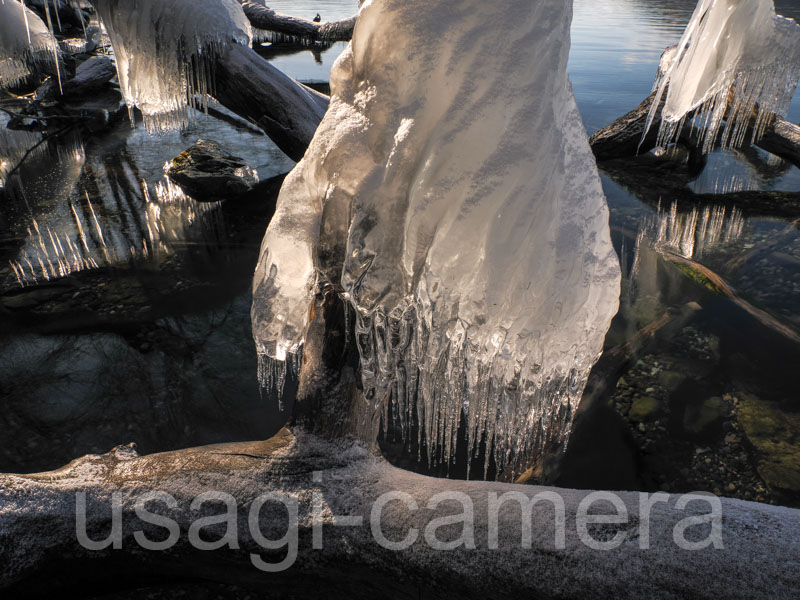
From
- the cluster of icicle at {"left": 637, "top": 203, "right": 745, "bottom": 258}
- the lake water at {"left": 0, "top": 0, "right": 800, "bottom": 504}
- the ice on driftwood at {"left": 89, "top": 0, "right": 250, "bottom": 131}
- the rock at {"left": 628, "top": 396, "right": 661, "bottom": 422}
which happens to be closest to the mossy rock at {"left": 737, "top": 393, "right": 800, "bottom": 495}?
the lake water at {"left": 0, "top": 0, "right": 800, "bottom": 504}

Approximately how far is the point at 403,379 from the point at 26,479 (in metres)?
1.38

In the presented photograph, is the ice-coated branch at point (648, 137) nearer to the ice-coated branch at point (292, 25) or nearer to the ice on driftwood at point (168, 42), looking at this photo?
the ice on driftwood at point (168, 42)

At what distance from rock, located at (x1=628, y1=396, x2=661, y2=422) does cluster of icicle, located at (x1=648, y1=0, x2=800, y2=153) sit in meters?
2.58

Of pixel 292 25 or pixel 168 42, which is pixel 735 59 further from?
pixel 292 25

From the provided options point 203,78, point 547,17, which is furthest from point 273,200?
point 547,17

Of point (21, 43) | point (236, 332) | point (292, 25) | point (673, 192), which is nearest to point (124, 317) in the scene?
point (236, 332)

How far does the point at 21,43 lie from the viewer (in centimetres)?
719

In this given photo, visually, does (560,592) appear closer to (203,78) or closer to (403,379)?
(403,379)

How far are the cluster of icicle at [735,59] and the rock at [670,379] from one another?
2.36 metres

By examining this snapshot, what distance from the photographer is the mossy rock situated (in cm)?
248

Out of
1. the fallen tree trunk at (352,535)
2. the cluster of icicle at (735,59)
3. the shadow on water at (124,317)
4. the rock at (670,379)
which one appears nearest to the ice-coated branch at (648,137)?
the cluster of icicle at (735,59)

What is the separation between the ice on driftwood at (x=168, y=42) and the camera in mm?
4238

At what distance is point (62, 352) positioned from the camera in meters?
3.43

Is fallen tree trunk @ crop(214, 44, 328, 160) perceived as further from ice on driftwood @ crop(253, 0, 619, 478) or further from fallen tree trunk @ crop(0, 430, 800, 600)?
fallen tree trunk @ crop(0, 430, 800, 600)
